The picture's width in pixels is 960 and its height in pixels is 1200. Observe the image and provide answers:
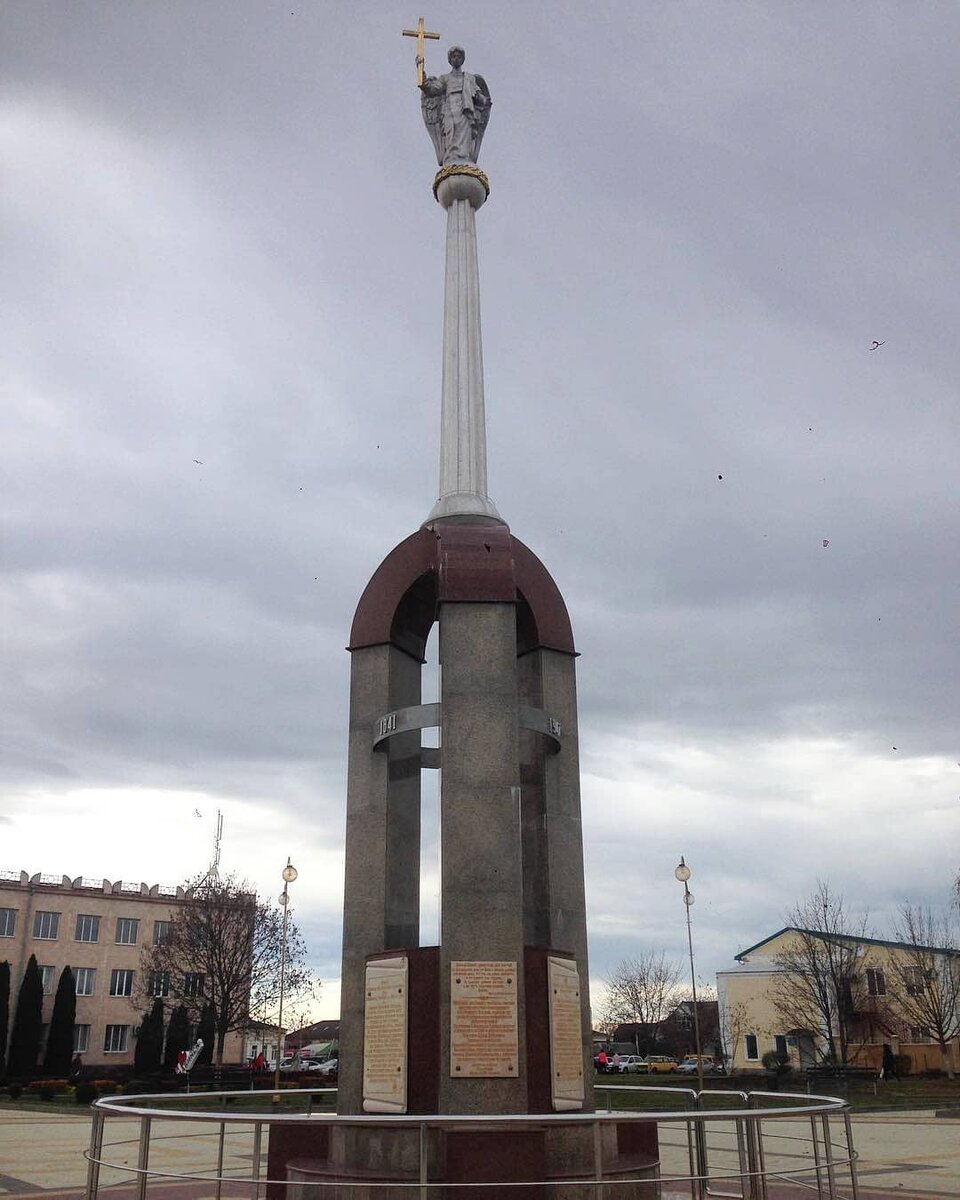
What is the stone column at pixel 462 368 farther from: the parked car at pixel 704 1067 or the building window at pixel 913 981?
the parked car at pixel 704 1067

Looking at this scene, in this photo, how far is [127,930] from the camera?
70.7 m

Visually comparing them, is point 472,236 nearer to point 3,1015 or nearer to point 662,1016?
point 3,1015

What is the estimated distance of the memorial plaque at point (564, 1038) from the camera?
12219 mm

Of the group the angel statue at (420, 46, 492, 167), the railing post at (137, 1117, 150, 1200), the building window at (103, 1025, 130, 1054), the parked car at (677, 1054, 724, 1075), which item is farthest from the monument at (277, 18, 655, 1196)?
the building window at (103, 1025, 130, 1054)

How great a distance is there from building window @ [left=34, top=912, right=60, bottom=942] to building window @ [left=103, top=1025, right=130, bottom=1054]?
6.87m

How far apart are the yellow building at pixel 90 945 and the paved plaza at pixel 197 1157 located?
3969 cm

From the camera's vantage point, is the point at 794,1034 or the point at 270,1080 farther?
the point at 794,1034

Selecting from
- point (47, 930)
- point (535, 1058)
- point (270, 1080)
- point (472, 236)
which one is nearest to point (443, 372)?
point (472, 236)

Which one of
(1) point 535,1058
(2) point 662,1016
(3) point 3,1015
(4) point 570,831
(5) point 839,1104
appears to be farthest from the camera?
(2) point 662,1016

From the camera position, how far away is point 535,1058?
12141mm

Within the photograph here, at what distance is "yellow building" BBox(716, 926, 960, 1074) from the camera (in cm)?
5909

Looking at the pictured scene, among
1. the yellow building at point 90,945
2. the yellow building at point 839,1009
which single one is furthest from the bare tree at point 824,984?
the yellow building at point 90,945

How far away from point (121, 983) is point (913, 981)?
4792 cm

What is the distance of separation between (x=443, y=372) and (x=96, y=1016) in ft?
209
